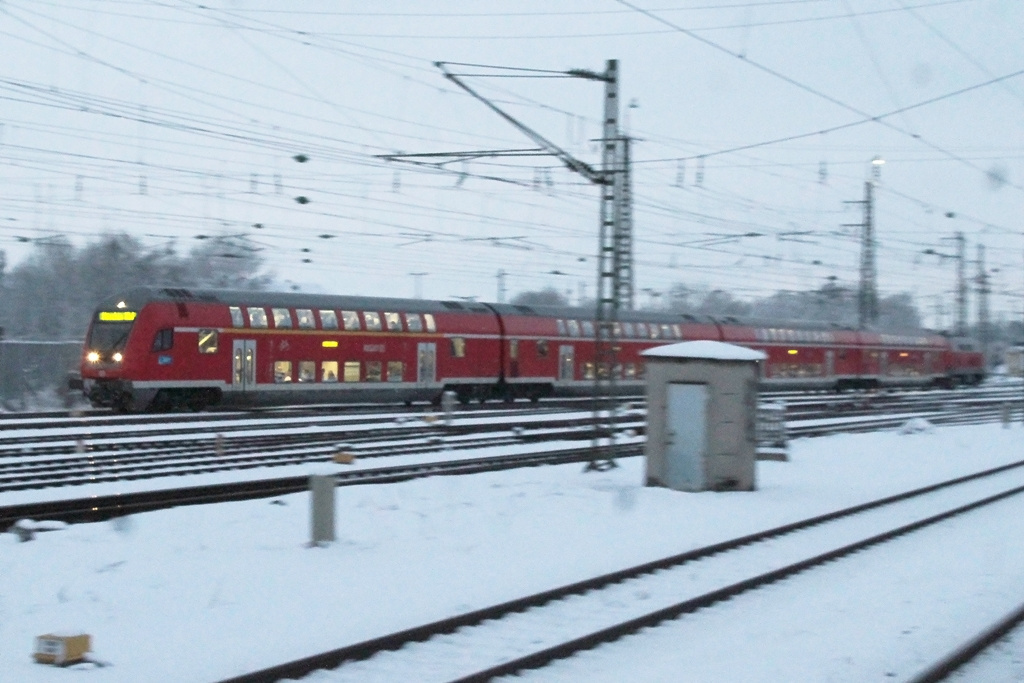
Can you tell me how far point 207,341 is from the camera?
2773cm

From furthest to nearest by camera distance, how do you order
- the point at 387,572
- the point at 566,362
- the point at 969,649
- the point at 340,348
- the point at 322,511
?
the point at 566,362 < the point at 340,348 < the point at 322,511 < the point at 387,572 < the point at 969,649

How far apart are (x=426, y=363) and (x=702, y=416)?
18305mm

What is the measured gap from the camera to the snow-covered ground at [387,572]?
24.8ft

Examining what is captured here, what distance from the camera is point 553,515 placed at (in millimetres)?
13812

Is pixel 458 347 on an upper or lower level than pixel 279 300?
lower

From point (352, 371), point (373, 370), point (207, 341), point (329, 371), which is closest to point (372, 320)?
point (373, 370)

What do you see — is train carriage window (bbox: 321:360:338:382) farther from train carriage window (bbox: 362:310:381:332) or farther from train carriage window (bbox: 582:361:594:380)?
train carriage window (bbox: 582:361:594:380)

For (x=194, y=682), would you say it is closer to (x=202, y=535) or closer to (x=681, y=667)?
(x=681, y=667)

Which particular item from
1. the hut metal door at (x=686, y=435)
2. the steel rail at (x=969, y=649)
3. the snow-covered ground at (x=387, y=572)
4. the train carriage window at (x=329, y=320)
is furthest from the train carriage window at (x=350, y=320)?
the steel rail at (x=969, y=649)

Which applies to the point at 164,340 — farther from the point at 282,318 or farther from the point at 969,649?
the point at 969,649

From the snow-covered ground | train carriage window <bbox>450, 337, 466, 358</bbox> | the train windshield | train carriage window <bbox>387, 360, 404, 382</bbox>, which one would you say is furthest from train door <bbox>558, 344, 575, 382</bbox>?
the snow-covered ground

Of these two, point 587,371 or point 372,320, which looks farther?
point 587,371

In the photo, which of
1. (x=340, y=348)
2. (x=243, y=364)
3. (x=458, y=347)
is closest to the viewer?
(x=243, y=364)

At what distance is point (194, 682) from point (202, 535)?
17.9 feet
